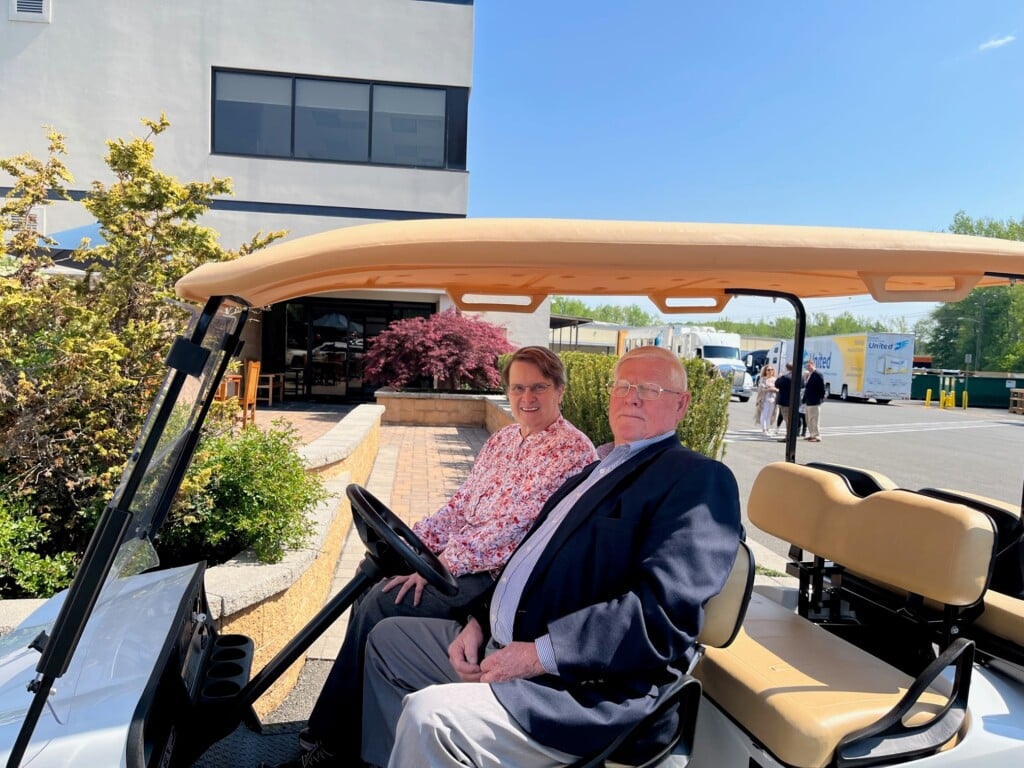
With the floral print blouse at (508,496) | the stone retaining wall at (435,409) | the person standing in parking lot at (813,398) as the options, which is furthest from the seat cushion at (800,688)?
the person standing in parking lot at (813,398)

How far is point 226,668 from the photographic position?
78.8 inches

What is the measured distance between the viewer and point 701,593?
1.66m

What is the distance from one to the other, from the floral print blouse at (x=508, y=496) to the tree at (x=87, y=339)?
60.8 inches

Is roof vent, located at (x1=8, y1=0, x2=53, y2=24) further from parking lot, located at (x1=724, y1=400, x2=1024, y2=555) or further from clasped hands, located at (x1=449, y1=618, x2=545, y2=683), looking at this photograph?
clasped hands, located at (x1=449, y1=618, x2=545, y2=683)

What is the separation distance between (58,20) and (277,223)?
16.8 ft

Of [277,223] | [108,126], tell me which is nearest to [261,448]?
[277,223]

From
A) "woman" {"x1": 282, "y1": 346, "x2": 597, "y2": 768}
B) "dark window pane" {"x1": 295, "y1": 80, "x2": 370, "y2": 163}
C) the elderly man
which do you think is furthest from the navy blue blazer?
"dark window pane" {"x1": 295, "y1": 80, "x2": 370, "y2": 163}

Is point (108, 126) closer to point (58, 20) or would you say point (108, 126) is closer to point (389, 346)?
point (58, 20)

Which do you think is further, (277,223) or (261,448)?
(277,223)

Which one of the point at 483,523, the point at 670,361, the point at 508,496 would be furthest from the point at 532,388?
the point at 670,361

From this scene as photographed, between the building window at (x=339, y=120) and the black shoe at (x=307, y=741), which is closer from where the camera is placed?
the black shoe at (x=307, y=741)

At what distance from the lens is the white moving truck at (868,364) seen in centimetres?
2858

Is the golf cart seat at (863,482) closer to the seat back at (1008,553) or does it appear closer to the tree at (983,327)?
the seat back at (1008,553)

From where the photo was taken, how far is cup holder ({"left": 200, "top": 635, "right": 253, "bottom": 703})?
1.88m
